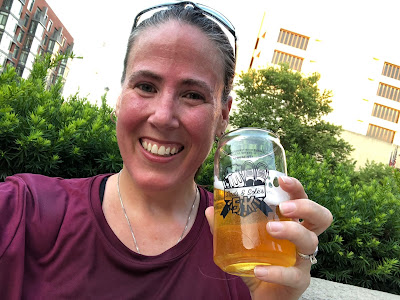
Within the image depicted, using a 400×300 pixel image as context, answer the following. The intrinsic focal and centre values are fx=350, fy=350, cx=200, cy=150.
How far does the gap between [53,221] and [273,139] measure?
36.7 inches

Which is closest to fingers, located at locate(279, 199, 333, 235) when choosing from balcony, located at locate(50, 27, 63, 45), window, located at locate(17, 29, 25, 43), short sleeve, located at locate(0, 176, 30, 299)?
short sleeve, located at locate(0, 176, 30, 299)

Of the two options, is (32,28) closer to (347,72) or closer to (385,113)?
(347,72)

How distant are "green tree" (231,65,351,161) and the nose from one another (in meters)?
21.4

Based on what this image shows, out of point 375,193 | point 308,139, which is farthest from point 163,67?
point 308,139

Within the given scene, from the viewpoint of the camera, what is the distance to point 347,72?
40.6 meters

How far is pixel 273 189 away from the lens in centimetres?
118

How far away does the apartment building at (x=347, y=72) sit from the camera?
39.9m

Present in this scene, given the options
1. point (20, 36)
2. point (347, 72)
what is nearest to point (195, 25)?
point (347, 72)

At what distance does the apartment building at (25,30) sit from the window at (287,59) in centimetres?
2723

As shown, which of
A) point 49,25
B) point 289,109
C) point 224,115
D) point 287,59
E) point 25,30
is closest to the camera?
point 224,115

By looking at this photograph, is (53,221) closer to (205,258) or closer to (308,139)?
(205,258)

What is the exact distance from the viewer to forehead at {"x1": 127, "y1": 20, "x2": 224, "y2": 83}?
1.51m

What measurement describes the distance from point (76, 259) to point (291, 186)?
2.86 feet

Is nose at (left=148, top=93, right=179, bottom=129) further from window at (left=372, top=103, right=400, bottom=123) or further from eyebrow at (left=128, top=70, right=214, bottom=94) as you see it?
window at (left=372, top=103, right=400, bottom=123)
